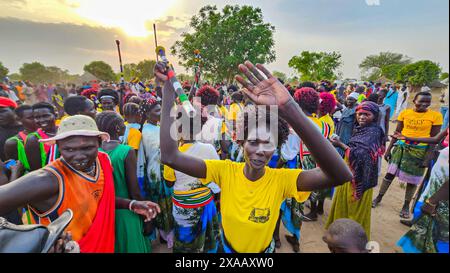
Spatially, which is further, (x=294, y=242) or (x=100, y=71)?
(x=100, y=71)

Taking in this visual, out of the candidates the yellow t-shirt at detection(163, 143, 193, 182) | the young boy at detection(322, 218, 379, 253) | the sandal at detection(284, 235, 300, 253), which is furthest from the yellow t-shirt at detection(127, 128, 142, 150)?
the sandal at detection(284, 235, 300, 253)

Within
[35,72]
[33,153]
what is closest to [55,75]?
[35,72]

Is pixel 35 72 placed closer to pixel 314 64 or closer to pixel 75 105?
pixel 314 64

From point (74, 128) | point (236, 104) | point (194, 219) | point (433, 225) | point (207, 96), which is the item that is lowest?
point (194, 219)

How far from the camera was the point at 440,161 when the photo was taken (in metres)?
1.48

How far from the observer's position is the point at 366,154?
2979 mm

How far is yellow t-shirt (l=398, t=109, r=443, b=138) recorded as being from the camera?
394 centimetres

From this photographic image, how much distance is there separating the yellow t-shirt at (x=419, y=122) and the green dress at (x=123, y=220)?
461cm

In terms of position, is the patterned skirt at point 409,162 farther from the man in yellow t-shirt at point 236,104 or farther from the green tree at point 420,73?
the green tree at point 420,73

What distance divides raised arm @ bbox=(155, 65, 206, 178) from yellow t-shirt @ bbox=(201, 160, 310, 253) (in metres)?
0.15

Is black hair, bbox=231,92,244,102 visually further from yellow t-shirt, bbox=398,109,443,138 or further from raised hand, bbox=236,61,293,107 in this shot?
raised hand, bbox=236,61,293,107

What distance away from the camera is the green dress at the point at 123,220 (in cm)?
215

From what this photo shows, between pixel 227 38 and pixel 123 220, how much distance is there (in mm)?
20900

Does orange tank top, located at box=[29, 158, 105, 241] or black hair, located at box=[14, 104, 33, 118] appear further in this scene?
black hair, located at box=[14, 104, 33, 118]
